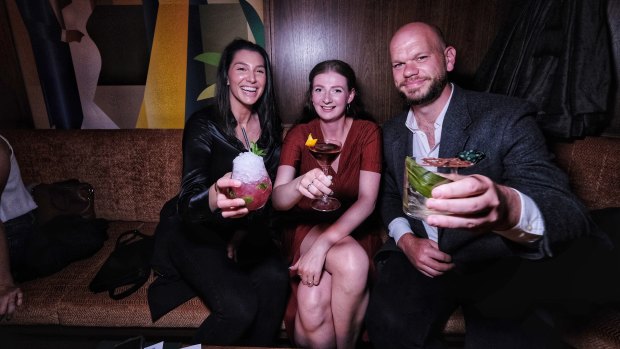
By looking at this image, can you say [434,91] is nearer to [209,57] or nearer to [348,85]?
[348,85]

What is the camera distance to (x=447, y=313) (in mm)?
1527

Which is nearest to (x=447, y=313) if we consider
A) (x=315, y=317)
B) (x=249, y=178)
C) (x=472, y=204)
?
(x=315, y=317)

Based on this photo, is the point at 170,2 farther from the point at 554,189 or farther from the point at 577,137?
the point at 577,137

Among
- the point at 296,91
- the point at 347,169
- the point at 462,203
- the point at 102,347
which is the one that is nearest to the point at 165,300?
the point at 102,347

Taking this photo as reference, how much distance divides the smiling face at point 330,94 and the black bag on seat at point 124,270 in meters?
1.39

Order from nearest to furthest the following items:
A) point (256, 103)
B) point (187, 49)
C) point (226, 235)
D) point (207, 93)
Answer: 1. point (226, 235)
2. point (256, 103)
3. point (187, 49)
4. point (207, 93)

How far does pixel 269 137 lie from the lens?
2023 millimetres

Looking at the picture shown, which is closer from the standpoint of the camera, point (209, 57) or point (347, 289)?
point (347, 289)

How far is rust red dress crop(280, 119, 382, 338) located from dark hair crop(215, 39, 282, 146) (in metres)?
0.16

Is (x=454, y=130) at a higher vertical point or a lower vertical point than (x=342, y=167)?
higher

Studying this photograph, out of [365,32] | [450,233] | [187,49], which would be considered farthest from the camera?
[187,49]

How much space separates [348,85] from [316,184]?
0.89 metres

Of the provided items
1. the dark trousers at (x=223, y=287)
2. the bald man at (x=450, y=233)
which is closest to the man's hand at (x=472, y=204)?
the bald man at (x=450, y=233)

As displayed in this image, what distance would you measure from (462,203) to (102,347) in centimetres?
136
